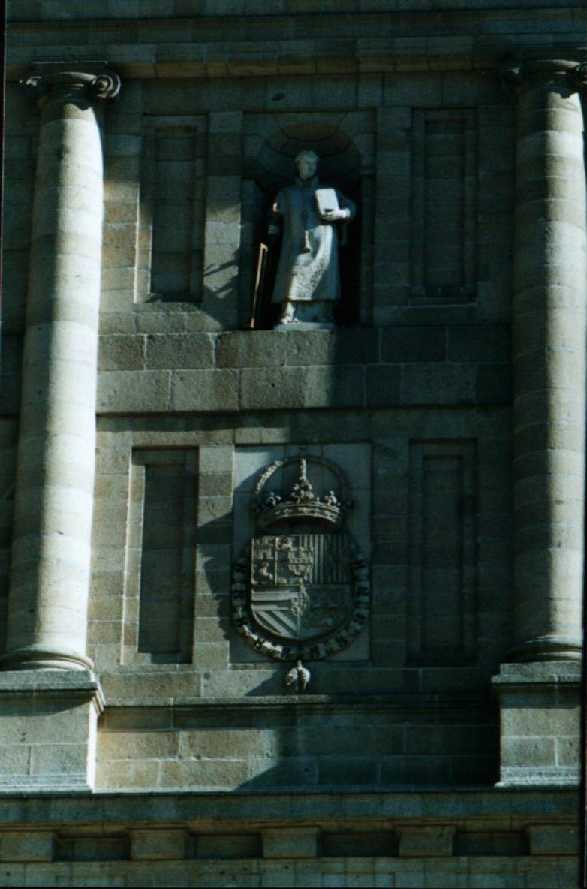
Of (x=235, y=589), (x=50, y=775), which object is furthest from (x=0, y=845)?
(x=235, y=589)

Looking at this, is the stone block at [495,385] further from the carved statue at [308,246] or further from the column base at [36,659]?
the column base at [36,659]

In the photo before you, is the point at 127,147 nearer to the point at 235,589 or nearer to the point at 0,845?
the point at 235,589

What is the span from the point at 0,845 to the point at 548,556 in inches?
230

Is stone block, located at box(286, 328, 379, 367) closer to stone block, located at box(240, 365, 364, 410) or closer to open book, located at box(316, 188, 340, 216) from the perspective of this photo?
stone block, located at box(240, 365, 364, 410)

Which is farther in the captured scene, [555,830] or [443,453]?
[443,453]

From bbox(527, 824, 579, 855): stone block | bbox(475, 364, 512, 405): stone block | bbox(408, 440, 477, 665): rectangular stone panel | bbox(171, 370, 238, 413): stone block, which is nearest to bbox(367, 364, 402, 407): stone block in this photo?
bbox(408, 440, 477, 665): rectangular stone panel

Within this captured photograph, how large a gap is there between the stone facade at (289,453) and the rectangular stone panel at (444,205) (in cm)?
3

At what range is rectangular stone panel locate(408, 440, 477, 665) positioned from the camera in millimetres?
41656

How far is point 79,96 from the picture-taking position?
1722 inches

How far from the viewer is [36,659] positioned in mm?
41219

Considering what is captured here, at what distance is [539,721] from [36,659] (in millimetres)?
4762

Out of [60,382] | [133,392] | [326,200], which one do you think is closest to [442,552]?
[133,392]

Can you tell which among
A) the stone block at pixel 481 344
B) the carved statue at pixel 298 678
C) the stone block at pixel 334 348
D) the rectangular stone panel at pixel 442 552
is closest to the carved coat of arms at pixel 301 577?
the carved statue at pixel 298 678

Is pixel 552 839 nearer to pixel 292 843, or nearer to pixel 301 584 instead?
pixel 292 843
